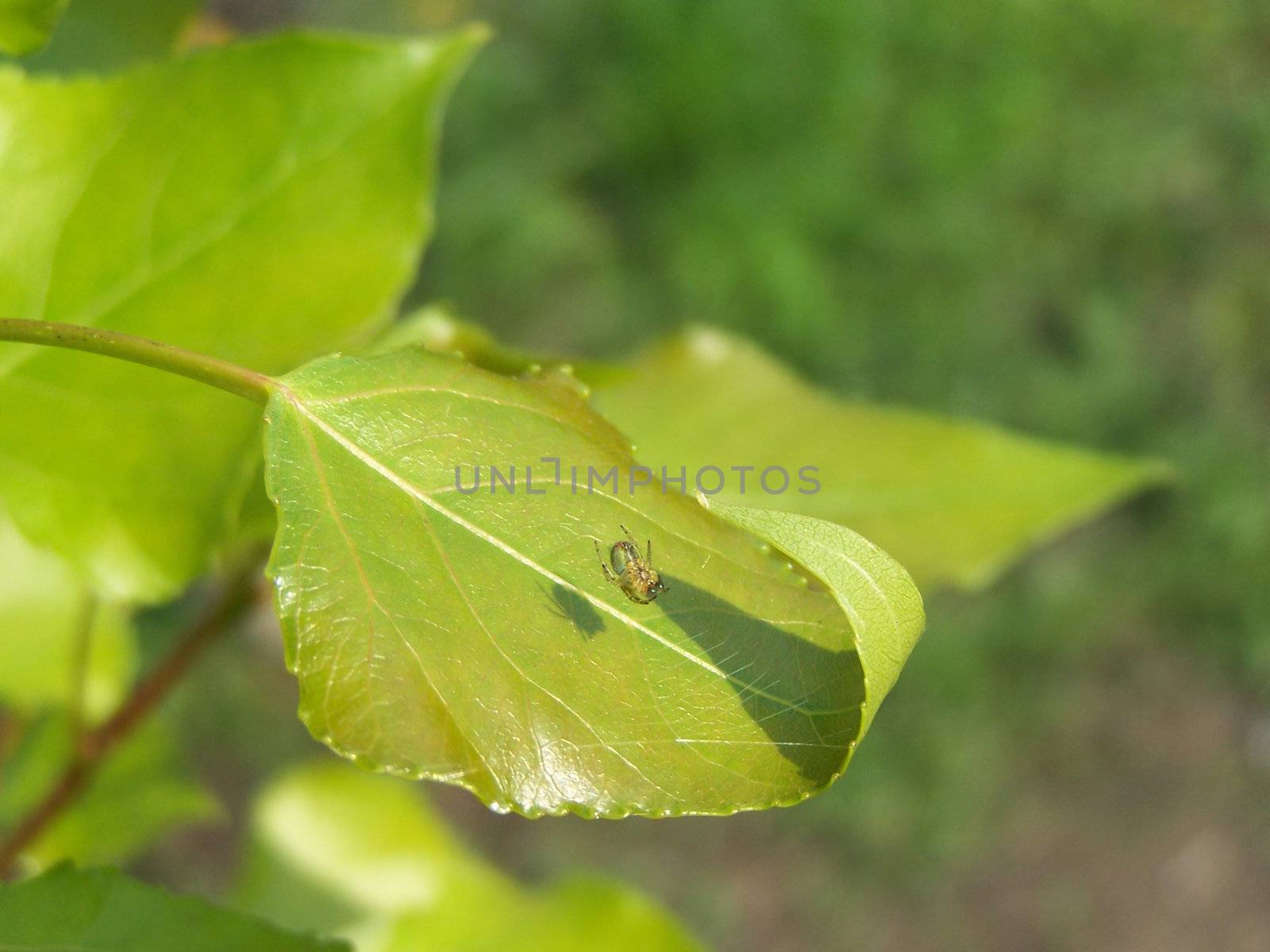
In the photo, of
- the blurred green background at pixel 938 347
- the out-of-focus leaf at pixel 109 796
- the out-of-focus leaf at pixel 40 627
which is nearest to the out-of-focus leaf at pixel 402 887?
the out-of-focus leaf at pixel 109 796

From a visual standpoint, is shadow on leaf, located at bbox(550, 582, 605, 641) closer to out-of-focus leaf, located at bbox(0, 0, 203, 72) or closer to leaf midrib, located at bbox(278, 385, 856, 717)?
leaf midrib, located at bbox(278, 385, 856, 717)

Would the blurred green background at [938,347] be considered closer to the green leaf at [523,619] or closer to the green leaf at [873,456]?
the green leaf at [873,456]

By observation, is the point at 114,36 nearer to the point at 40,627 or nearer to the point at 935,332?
the point at 40,627

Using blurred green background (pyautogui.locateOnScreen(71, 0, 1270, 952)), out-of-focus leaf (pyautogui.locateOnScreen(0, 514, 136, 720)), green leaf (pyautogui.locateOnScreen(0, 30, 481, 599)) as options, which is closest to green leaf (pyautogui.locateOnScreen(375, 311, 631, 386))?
green leaf (pyautogui.locateOnScreen(0, 30, 481, 599))

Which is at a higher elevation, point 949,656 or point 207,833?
point 949,656

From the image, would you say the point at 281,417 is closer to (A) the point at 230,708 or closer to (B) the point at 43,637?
(B) the point at 43,637

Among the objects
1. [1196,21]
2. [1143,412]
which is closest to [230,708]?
[1143,412]
